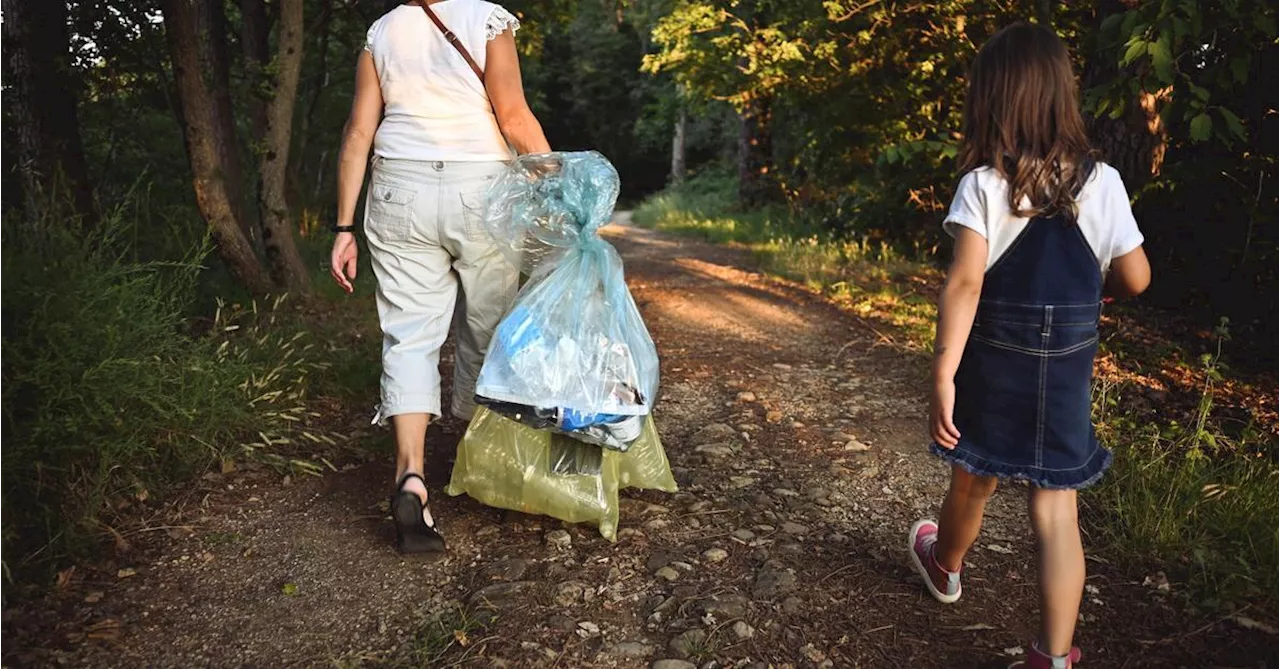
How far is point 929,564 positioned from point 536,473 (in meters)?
1.20

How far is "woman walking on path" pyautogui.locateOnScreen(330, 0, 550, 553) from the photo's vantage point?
2.78m

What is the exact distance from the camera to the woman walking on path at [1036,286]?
206cm

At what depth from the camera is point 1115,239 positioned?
2.08m

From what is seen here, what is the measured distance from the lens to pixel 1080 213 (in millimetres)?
2068

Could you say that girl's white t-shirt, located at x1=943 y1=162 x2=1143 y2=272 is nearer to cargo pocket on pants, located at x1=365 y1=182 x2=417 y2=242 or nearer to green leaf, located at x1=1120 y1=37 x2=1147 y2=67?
cargo pocket on pants, located at x1=365 y1=182 x2=417 y2=242

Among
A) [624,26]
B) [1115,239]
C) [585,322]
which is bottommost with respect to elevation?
[585,322]

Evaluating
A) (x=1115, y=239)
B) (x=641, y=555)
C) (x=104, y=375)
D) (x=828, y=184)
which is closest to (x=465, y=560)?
(x=641, y=555)

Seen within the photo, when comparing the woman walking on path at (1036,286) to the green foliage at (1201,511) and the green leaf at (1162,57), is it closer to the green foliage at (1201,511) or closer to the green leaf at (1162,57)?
the green foliage at (1201,511)

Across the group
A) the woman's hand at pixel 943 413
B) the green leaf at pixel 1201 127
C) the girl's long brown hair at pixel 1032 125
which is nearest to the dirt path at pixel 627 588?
the woman's hand at pixel 943 413

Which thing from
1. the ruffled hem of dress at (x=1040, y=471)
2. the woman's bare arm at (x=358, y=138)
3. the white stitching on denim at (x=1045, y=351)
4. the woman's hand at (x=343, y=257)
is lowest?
the ruffled hem of dress at (x=1040, y=471)

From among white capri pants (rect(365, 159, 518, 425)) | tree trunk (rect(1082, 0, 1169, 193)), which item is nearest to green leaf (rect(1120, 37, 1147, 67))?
tree trunk (rect(1082, 0, 1169, 193))

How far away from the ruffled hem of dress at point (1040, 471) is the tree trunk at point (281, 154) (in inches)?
170

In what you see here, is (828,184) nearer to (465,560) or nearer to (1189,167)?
(1189,167)

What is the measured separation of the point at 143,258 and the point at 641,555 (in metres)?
3.66
